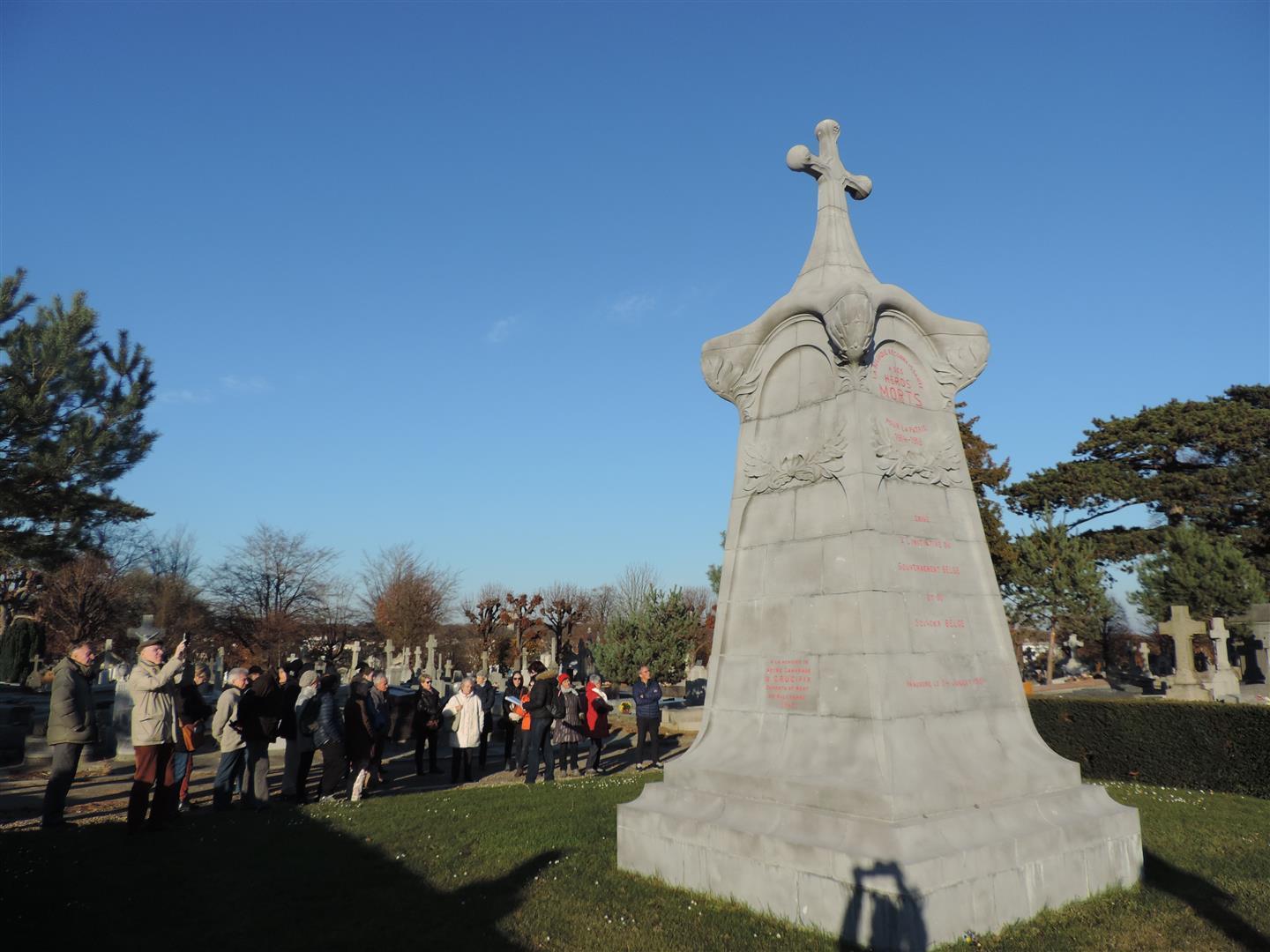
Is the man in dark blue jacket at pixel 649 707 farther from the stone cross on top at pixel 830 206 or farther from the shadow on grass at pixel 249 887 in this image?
the stone cross on top at pixel 830 206

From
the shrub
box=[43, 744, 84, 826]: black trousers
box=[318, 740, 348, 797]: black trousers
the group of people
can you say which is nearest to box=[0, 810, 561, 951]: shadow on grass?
box=[43, 744, 84, 826]: black trousers

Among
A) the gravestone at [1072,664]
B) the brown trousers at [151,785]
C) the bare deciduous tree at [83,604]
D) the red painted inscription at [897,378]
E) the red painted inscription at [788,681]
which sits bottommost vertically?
the gravestone at [1072,664]

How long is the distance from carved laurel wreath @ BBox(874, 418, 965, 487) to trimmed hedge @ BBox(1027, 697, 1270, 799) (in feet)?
24.8

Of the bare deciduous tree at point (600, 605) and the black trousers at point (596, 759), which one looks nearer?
the black trousers at point (596, 759)

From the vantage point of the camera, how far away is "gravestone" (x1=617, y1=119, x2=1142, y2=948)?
17.6 feet

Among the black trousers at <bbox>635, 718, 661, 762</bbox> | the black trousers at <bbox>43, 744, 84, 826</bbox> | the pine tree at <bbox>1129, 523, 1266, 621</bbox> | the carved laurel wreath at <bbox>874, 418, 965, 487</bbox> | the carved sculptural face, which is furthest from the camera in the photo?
the pine tree at <bbox>1129, 523, 1266, 621</bbox>

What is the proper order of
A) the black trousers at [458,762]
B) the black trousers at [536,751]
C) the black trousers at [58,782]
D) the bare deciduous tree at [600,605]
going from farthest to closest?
the bare deciduous tree at [600,605]
the black trousers at [458,762]
the black trousers at [536,751]
the black trousers at [58,782]

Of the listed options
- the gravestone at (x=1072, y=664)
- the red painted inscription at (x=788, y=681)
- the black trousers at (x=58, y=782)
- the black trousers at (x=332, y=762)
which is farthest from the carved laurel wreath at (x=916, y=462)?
the gravestone at (x=1072, y=664)

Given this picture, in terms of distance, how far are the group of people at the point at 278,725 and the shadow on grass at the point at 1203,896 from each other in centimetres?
870

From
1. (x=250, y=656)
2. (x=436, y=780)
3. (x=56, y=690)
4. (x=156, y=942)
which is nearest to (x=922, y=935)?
(x=156, y=942)

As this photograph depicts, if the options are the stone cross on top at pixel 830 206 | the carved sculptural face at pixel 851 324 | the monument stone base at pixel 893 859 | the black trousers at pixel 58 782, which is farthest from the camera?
the black trousers at pixel 58 782

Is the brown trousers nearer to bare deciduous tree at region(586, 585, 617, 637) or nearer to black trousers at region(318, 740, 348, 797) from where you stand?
black trousers at region(318, 740, 348, 797)

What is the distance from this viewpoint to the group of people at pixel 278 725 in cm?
869

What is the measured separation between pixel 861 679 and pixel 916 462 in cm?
210
